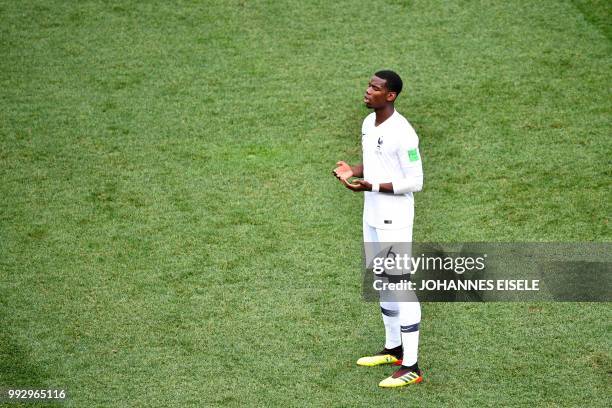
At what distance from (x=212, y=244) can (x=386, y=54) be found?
339 centimetres

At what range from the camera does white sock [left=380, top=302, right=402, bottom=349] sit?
6.26m

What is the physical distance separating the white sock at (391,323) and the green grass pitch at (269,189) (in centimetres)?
23

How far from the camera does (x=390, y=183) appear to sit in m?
5.95

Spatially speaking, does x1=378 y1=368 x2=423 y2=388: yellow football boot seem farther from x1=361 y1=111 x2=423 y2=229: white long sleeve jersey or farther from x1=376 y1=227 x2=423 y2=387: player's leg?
x1=361 y1=111 x2=423 y2=229: white long sleeve jersey

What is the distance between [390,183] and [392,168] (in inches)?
4.5

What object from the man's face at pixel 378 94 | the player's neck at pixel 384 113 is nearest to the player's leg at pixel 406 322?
the player's neck at pixel 384 113

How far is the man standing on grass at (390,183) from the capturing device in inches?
233

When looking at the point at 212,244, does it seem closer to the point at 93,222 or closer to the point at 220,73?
the point at 93,222

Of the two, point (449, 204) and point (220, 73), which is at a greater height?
point (220, 73)

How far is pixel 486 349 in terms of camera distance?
660cm

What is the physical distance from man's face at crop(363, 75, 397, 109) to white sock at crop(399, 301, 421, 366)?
4.30ft

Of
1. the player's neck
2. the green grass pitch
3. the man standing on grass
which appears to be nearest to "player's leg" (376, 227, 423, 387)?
the man standing on grass

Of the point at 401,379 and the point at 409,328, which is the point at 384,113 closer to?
the point at 409,328

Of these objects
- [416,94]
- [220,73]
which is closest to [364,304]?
[416,94]
